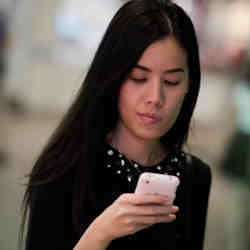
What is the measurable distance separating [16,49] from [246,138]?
2443 mm

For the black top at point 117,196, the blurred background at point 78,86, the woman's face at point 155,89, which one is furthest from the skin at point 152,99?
the blurred background at point 78,86

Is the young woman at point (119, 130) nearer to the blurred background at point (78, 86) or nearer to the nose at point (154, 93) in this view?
the nose at point (154, 93)

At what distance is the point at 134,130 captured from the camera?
110 centimetres

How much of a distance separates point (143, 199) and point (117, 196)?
0.27 meters

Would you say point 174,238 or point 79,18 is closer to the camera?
point 174,238

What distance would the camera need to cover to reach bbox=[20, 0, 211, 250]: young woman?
1045mm

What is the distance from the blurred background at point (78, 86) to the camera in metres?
3.05

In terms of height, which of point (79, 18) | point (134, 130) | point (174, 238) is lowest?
point (174, 238)

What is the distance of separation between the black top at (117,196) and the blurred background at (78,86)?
139 centimetres

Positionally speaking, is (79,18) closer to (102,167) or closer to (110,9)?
(110,9)

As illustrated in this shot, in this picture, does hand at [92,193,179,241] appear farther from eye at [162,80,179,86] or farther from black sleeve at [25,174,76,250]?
eye at [162,80,179,86]

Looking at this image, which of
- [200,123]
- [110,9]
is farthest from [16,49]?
[200,123]

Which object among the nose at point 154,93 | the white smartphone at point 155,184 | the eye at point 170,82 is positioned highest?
the eye at point 170,82

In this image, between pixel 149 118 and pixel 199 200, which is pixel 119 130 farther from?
pixel 199 200
